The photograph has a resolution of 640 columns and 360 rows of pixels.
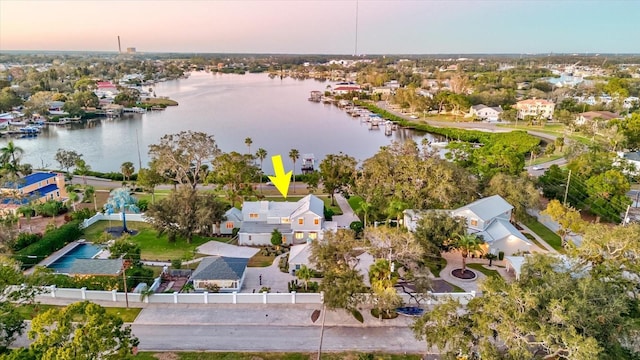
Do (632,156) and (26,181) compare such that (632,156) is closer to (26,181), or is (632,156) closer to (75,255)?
(75,255)

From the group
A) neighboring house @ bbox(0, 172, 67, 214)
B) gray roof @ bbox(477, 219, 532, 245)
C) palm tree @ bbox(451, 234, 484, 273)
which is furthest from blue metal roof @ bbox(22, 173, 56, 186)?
gray roof @ bbox(477, 219, 532, 245)

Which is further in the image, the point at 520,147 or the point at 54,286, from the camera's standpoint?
the point at 520,147

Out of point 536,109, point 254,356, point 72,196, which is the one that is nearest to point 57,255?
point 72,196

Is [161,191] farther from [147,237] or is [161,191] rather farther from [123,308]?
[123,308]

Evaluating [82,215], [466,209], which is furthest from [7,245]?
[466,209]

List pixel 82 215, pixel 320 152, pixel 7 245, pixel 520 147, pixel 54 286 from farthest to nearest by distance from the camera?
pixel 320 152 < pixel 520 147 < pixel 82 215 < pixel 7 245 < pixel 54 286

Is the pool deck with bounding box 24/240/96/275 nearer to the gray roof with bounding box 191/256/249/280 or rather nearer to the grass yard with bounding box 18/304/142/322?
the grass yard with bounding box 18/304/142/322
